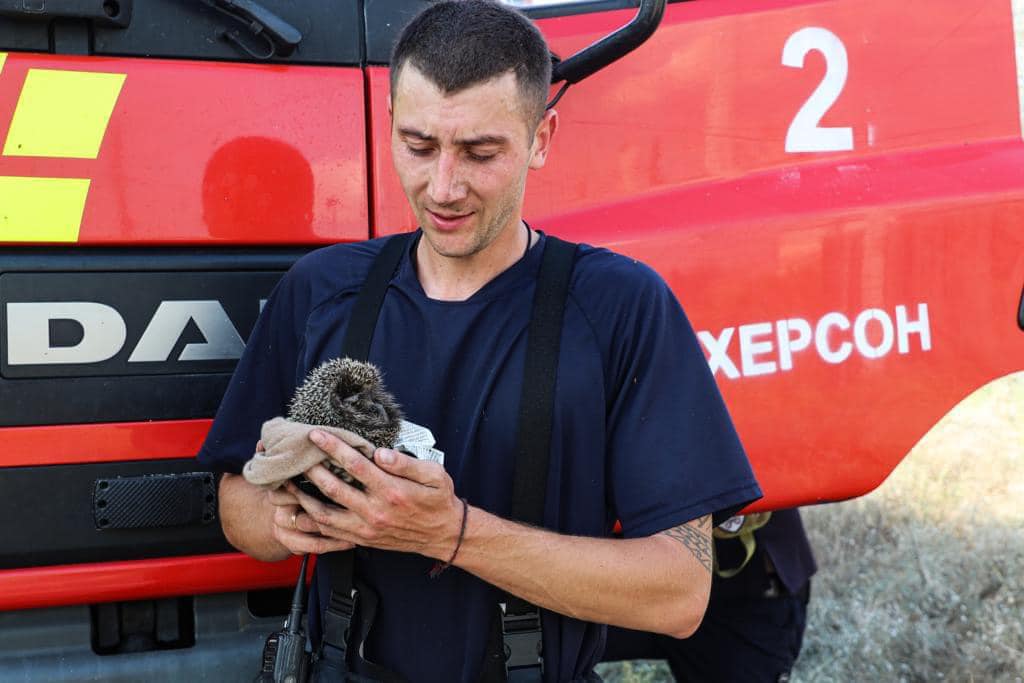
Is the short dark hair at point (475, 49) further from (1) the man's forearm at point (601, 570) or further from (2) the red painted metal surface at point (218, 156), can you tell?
(1) the man's forearm at point (601, 570)

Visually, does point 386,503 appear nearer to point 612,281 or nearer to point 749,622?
point 612,281

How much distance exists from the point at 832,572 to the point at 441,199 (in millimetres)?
3803

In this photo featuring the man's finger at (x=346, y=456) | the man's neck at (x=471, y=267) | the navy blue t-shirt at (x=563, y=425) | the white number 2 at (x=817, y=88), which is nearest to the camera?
the man's finger at (x=346, y=456)

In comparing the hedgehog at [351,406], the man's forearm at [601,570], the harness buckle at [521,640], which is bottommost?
the harness buckle at [521,640]

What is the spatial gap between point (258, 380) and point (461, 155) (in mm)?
562

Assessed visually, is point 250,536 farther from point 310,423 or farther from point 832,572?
point 832,572

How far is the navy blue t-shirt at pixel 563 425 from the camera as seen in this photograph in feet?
6.35

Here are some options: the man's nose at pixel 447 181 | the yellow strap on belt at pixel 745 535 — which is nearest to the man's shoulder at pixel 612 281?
the man's nose at pixel 447 181

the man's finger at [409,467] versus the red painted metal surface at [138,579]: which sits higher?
the man's finger at [409,467]

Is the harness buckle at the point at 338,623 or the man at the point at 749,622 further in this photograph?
the man at the point at 749,622

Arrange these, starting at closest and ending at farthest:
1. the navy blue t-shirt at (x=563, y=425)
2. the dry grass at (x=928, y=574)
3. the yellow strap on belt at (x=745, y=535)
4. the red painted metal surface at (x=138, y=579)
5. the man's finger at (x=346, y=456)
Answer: the man's finger at (x=346, y=456) < the navy blue t-shirt at (x=563, y=425) < the red painted metal surface at (x=138, y=579) < the yellow strap on belt at (x=745, y=535) < the dry grass at (x=928, y=574)

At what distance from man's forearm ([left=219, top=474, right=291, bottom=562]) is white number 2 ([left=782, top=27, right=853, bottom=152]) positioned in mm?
1372

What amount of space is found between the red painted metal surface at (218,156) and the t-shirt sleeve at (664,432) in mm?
663

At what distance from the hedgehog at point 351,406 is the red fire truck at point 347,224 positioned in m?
0.54
